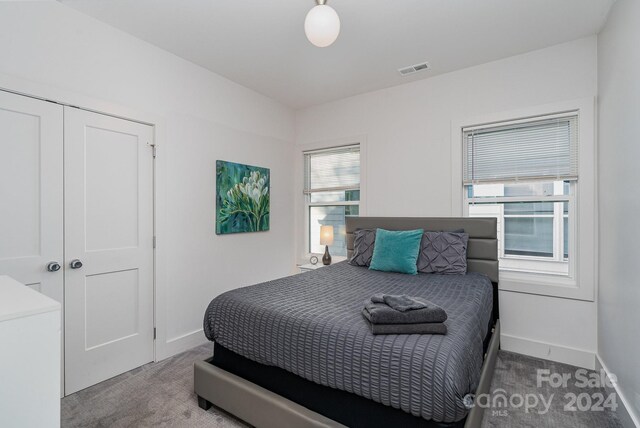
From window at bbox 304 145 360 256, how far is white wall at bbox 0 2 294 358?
410mm

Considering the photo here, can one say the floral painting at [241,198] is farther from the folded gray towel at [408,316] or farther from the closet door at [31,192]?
the folded gray towel at [408,316]

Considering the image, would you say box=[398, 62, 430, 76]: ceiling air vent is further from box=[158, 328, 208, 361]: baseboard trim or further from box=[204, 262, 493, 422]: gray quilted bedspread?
box=[158, 328, 208, 361]: baseboard trim

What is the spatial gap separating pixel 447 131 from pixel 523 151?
0.73 meters

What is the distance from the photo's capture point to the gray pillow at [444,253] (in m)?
2.76

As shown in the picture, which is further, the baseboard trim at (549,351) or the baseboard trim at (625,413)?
the baseboard trim at (549,351)

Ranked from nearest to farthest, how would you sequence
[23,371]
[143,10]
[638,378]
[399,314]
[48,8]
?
[23,371], [399,314], [638,378], [48,8], [143,10]

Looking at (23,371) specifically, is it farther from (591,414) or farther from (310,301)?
(591,414)

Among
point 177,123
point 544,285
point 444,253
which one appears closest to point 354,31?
point 177,123

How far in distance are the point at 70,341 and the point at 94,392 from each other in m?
0.41

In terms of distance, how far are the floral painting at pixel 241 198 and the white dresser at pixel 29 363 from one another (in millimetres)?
2395

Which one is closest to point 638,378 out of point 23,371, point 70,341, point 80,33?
point 23,371

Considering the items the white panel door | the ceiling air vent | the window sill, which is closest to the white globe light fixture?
the ceiling air vent

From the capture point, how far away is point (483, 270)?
2.91 m

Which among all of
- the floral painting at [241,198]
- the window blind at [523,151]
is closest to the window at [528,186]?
the window blind at [523,151]
